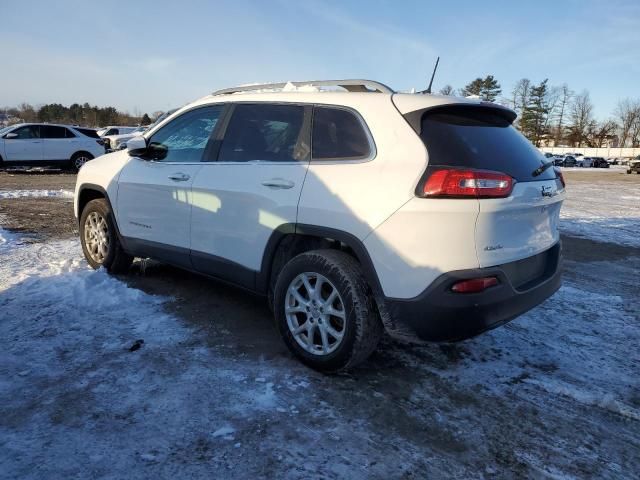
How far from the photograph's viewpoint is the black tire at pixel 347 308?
2771 millimetres

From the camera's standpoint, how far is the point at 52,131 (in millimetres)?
15898

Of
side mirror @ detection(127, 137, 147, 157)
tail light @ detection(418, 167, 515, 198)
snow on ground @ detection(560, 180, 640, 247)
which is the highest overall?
side mirror @ detection(127, 137, 147, 157)

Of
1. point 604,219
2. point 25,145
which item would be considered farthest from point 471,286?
point 25,145

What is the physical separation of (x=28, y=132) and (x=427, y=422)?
17171 millimetres

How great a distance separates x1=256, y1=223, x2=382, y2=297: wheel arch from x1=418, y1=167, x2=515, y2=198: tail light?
52cm

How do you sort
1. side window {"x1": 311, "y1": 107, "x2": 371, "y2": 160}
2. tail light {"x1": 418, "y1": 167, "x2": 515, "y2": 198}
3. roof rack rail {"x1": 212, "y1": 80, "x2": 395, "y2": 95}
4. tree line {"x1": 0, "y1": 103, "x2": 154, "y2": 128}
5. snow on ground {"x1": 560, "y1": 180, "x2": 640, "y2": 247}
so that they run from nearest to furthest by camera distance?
tail light {"x1": 418, "y1": 167, "x2": 515, "y2": 198}
side window {"x1": 311, "y1": 107, "x2": 371, "y2": 160}
roof rack rail {"x1": 212, "y1": 80, "x2": 395, "y2": 95}
snow on ground {"x1": 560, "y1": 180, "x2": 640, "y2": 247}
tree line {"x1": 0, "y1": 103, "x2": 154, "y2": 128}

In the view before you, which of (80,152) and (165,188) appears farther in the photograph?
(80,152)

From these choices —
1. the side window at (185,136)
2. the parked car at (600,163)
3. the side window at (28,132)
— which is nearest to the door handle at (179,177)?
the side window at (185,136)

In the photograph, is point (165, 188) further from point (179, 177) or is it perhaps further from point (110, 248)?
point (110, 248)

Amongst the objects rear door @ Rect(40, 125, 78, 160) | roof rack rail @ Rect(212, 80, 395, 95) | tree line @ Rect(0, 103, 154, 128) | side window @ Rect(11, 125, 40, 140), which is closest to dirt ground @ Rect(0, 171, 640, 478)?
roof rack rail @ Rect(212, 80, 395, 95)

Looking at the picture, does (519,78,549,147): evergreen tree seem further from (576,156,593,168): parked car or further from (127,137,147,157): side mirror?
(127,137,147,157): side mirror

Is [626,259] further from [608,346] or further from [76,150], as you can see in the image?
[76,150]

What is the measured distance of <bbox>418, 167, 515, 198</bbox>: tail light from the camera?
2.50m

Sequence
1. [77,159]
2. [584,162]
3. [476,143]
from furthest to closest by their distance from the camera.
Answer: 1. [584,162]
2. [77,159]
3. [476,143]
